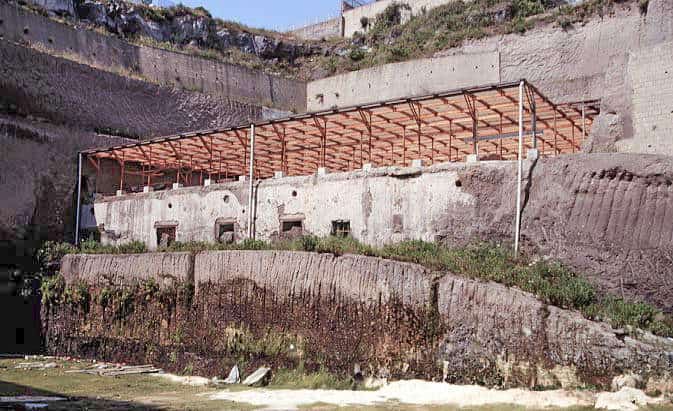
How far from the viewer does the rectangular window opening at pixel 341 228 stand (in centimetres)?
1680

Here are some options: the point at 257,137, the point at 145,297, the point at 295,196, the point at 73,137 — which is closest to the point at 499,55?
the point at 257,137

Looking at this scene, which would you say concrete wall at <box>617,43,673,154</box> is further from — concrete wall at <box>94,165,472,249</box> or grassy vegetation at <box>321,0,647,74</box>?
grassy vegetation at <box>321,0,647,74</box>

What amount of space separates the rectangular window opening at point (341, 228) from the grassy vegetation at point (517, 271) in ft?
8.25

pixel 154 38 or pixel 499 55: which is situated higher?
pixel 154 38

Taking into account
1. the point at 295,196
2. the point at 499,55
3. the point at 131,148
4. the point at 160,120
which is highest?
the point at 499,55

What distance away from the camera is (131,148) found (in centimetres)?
2203

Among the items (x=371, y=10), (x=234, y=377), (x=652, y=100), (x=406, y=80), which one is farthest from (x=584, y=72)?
(x=371, y=10)

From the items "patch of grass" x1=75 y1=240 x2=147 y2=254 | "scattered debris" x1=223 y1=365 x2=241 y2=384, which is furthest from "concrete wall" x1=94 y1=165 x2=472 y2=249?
"scattered debris" x1=223 y1=365 x2=241 y2=384

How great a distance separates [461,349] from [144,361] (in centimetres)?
757

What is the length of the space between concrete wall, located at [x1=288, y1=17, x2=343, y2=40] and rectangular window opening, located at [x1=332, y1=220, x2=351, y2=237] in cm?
2615

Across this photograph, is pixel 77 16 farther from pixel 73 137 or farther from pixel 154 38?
pixel 73 137

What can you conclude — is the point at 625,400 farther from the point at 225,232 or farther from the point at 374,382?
the point at 225,232

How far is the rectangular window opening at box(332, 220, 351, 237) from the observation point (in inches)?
661

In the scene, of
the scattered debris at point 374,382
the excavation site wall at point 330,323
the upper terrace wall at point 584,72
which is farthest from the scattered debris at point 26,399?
the upper terrace wall at point 584,72
